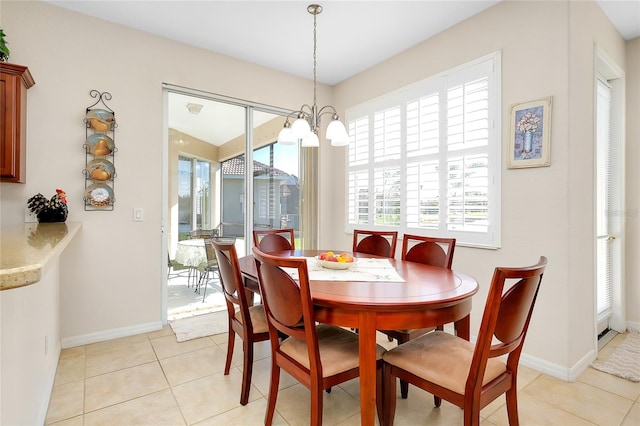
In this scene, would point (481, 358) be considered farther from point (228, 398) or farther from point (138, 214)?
point (138, 214)

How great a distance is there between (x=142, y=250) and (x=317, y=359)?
7.72 feet

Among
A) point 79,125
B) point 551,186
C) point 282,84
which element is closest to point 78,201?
point 79,125

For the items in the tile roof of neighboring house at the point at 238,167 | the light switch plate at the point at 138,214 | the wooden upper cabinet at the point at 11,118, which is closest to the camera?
the wooden upper cabinet at the point at 11,118

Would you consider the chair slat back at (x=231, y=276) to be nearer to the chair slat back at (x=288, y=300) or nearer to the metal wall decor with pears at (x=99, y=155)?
the chair slat back at (x=288, y=300)

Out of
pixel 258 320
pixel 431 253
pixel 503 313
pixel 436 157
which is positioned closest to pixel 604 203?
pixel 436 157

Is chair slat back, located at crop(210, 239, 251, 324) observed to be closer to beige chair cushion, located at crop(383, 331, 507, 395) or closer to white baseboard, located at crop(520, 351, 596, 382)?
beige chair cushion, located at crop(383, 331, 507, 395)

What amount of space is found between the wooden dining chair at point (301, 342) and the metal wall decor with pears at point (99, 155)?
6.70ft

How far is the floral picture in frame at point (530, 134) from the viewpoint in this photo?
2.32 metres

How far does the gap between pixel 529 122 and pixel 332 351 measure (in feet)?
7.24

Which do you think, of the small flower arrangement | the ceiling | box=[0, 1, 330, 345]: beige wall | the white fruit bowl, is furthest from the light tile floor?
the ceiling

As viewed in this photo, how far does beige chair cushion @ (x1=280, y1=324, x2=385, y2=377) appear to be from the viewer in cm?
153

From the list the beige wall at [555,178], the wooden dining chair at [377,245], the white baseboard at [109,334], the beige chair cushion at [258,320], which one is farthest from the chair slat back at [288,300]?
the white baseboard at [109,334]

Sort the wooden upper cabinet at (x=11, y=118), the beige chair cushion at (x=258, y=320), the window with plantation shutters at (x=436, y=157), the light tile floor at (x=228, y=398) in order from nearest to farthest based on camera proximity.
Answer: the light tile floor at (x=228, y=398)
the beige chair cushion at (x=258, y=320)
the wooden upper cabinet at (x=11, y=118)
the window with plantation shutters at (x=436, y=157)

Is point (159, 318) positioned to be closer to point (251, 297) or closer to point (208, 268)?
point (208, 268)
